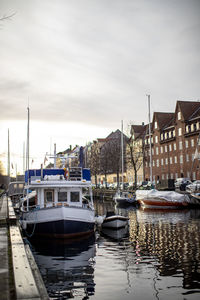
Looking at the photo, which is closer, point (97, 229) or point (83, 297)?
point (83, 297)

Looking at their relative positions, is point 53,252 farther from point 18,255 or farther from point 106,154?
point 106,154

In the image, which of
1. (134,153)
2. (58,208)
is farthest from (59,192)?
(134,153)

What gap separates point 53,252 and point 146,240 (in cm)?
607

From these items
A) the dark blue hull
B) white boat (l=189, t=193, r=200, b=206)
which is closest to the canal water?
the dark blue hull

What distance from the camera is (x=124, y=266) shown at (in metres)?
14.5

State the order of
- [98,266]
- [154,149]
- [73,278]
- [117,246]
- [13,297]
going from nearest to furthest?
[13,297] < [73,278] < [98,266] < [117,246] < [154,149]

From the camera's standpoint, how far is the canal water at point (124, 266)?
436 inches

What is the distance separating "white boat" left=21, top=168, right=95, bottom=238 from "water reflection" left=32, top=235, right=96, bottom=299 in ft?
2.46

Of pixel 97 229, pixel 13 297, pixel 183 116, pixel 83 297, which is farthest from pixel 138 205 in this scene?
pixel 13 297

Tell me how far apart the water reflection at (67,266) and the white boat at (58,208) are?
749 millimetres

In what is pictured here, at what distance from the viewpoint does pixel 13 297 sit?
23.9ft

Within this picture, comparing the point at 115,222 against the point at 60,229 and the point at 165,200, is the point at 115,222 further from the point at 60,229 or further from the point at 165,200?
the point at 165,200

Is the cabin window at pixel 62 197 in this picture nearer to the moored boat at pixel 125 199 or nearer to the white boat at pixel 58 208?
the white boat at pixel 58 208

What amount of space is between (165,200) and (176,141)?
39175 mm
